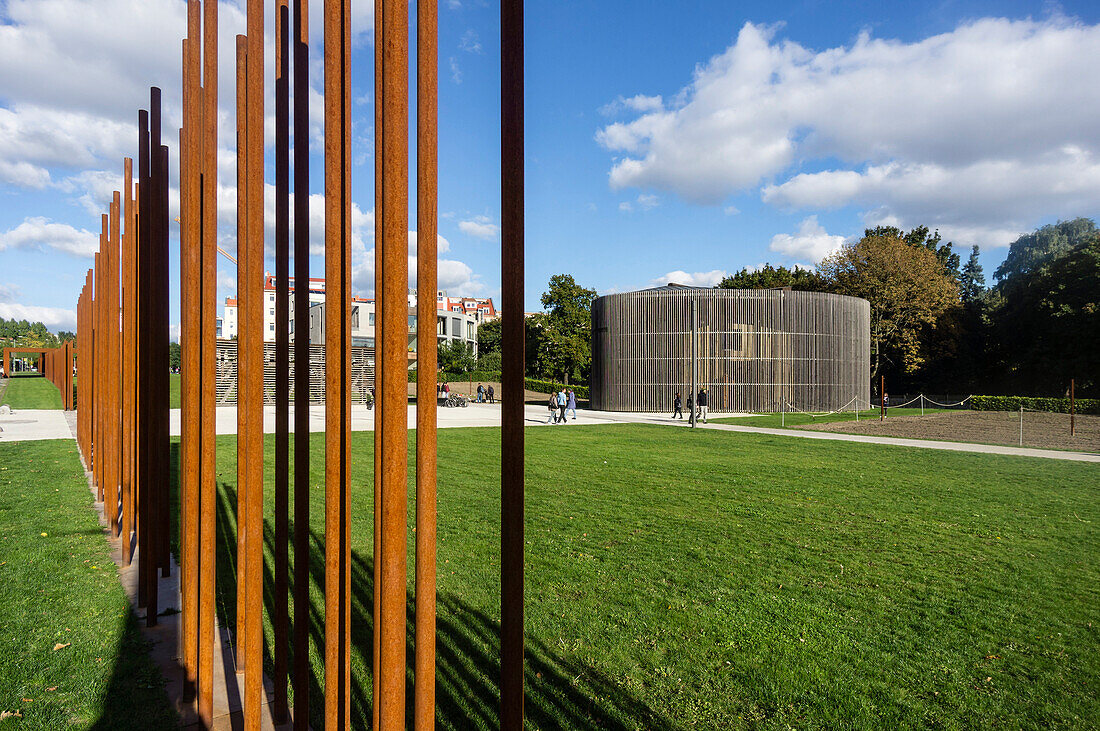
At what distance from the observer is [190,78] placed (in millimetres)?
3938

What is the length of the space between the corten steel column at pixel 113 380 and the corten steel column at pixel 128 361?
0.58ft

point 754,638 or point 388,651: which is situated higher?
point 388,651

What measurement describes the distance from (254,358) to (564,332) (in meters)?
57.2

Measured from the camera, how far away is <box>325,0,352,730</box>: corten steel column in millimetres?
2504

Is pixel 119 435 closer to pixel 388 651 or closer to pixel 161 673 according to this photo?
pixel 161 673

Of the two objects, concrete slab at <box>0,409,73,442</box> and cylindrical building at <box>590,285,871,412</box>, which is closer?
concrete slab at <box>0,409,73,442</box>

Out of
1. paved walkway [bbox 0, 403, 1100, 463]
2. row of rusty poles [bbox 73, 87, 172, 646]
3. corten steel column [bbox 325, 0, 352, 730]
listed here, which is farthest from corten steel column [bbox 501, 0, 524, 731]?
paved walkway [bbox 0, 403, 1100, 463]

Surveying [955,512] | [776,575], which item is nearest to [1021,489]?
[955,512]

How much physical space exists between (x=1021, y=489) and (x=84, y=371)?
1776 cm

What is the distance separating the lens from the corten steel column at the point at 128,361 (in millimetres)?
6117

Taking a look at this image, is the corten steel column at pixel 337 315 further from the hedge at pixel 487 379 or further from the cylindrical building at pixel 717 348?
the hedge at pixel 487 379

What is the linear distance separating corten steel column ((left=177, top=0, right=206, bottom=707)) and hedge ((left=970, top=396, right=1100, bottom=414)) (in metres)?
43.4

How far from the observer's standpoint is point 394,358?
79.6 inches

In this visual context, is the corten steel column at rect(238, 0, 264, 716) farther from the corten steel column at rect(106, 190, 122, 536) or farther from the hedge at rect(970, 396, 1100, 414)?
the hedge at rect(970, 396, 1100, 414)
